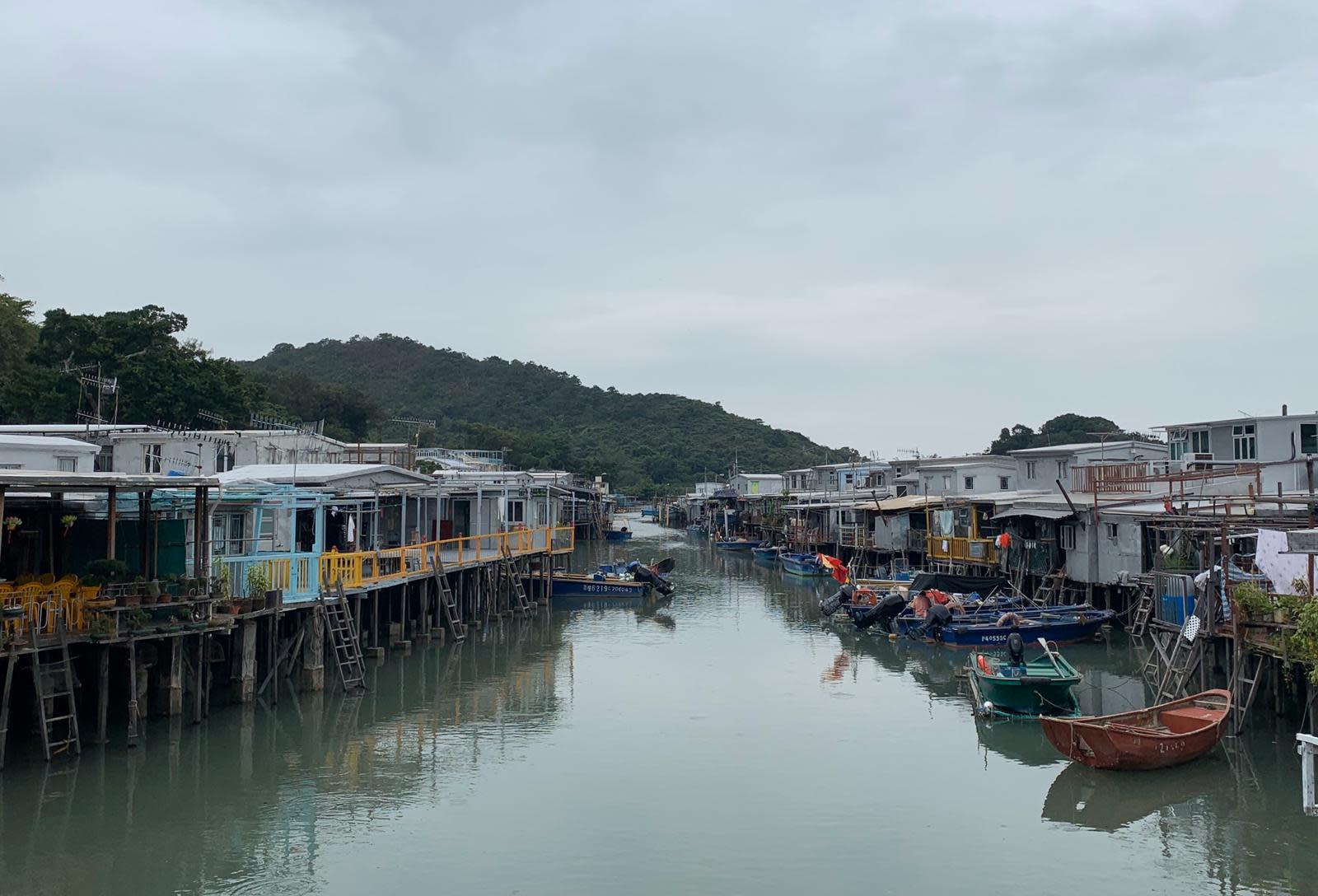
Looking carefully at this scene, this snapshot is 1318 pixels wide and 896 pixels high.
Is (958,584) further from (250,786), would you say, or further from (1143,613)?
(250,786)

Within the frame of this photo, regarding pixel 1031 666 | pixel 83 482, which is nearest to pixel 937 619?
pixel 1031 666

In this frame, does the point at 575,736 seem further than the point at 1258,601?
Yes

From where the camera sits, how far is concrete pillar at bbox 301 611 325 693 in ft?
78.8

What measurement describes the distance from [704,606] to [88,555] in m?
26.3

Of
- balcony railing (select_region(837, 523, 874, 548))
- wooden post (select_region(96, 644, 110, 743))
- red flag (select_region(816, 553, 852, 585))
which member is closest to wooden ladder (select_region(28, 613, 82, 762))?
wooden post (select_region(96, 644, 110, 743))

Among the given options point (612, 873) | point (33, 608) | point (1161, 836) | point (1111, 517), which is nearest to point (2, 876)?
point (33, 608)

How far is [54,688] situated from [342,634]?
7073mm

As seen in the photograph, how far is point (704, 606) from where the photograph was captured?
45125 millimetres

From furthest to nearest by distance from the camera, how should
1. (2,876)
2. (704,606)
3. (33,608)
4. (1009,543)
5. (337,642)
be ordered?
1. (704,606)
2. (1009,543)
3. (337,642)
4. (33,608)
5. (2,876)

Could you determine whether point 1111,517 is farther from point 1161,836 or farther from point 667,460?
point 667,460

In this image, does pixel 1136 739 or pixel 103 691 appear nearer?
pixel 1136 739

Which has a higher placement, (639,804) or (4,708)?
(4,708)

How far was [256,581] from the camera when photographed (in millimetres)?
22516

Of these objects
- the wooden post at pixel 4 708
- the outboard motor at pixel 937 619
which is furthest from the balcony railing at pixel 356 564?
the outboard motor at pixel 937 619
